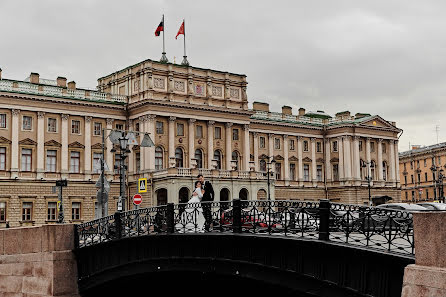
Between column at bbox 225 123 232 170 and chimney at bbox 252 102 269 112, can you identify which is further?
chimney at bbox 252 102 269 112

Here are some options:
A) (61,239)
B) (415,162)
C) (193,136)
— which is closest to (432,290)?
(61,239)

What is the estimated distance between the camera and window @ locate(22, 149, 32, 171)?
212ft

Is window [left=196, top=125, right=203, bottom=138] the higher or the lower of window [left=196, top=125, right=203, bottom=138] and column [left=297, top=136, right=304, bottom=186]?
the higher

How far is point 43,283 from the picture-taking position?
22.7 metres

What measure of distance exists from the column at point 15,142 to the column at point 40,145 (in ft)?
6.83

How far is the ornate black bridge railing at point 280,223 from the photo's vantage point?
1308 cm

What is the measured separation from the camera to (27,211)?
6406 centimetres

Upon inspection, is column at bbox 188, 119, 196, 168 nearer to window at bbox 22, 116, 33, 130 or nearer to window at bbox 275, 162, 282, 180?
window at bbox 22, 116, 33, 130

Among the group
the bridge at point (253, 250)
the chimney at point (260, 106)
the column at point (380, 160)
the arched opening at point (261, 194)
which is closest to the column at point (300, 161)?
the chimney at point (260, 106)

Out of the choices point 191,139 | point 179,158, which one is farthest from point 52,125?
point 191,139

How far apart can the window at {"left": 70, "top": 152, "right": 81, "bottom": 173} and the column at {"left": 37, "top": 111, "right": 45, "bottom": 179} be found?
3.21 metres

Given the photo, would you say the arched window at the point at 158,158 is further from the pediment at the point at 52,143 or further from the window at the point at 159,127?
the pediment at the point at 52,143

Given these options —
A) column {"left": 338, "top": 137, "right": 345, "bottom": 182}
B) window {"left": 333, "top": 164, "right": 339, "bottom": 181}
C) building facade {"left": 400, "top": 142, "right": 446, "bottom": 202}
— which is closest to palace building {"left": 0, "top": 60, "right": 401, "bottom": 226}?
column {"left": 338, "top": 137, "right": 345, "bottom": 182}

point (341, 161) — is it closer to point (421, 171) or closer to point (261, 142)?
point (261, 142)
